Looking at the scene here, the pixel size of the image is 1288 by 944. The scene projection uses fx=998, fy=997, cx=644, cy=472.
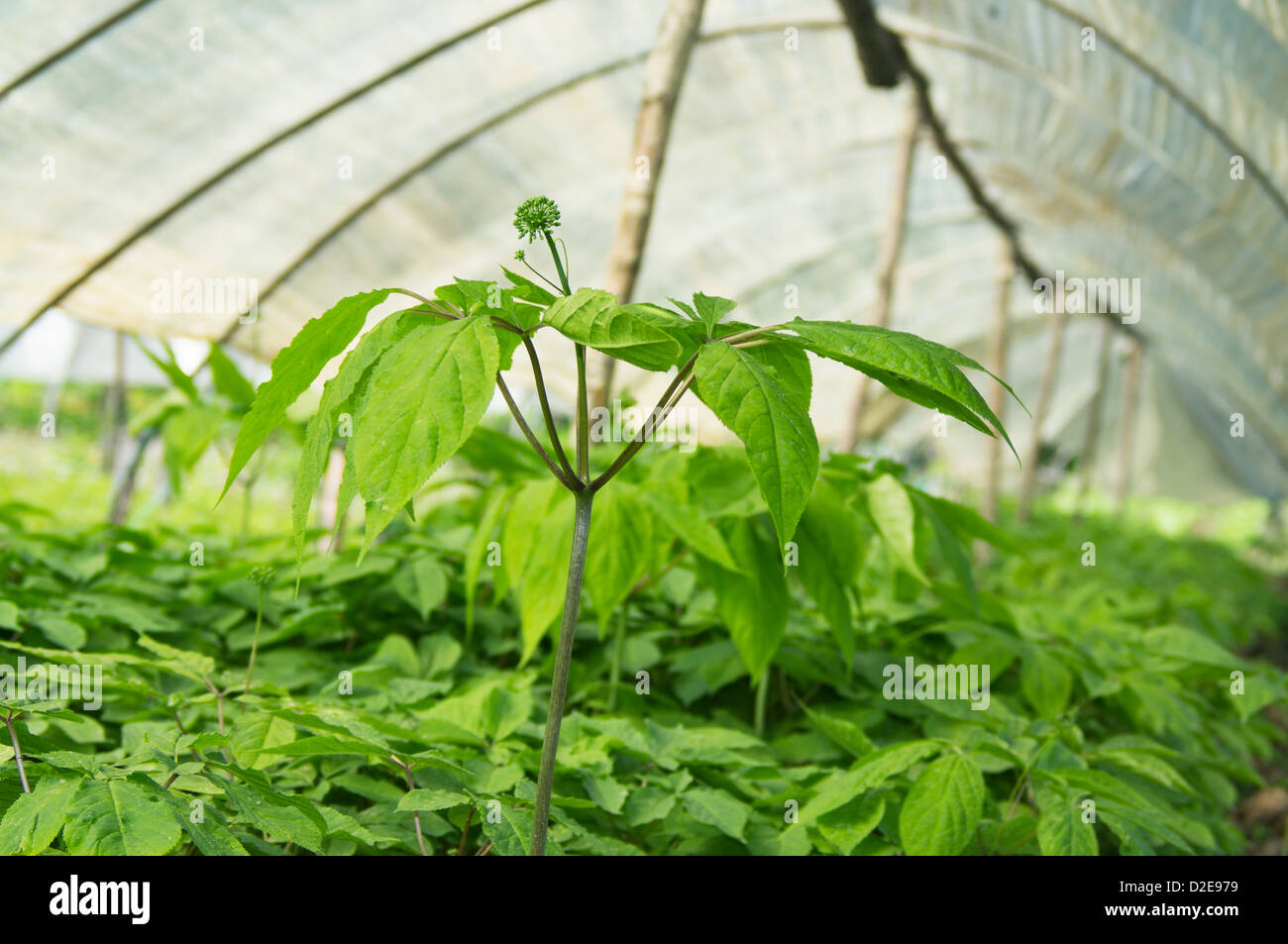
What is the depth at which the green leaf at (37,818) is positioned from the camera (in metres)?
0.95

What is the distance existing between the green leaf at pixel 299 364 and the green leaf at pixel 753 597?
A: 88 cm

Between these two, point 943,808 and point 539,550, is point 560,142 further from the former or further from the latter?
point 943,808

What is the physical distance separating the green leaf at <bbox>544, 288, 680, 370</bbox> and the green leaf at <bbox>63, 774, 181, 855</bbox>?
0.62 metres

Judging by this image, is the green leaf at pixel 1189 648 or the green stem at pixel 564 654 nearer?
the green stem at pixel 564 654

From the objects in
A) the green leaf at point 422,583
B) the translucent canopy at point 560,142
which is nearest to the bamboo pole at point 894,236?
the translucent canopy at point 560,142

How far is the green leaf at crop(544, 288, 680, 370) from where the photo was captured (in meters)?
0.92

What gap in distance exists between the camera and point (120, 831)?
3.18 feet

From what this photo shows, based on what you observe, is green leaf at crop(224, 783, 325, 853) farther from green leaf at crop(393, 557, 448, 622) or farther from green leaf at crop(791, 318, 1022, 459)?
green leaf at crop(393, 557, 448, 622)

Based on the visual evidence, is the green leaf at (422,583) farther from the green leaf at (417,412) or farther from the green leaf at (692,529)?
the green leaf at (417,412)

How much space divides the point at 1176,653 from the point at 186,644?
6.99 feet

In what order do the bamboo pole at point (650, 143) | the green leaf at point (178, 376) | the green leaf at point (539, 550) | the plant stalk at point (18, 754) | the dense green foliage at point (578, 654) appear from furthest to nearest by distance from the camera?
the bamboo pole at point (650, 143) < the green leaf at point (178, 376) < the green leaf at point (539, 550) < the plant stalk at point (18, 754) < the dense green foliage at point (578, 654)

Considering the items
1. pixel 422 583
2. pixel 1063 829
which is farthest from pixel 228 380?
pixel 1063 829

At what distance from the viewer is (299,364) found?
98 cm

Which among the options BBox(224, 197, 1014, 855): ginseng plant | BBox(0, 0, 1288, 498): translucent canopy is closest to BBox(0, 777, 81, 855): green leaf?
BBox(224, 197, 1014, 855): ginseng plant
